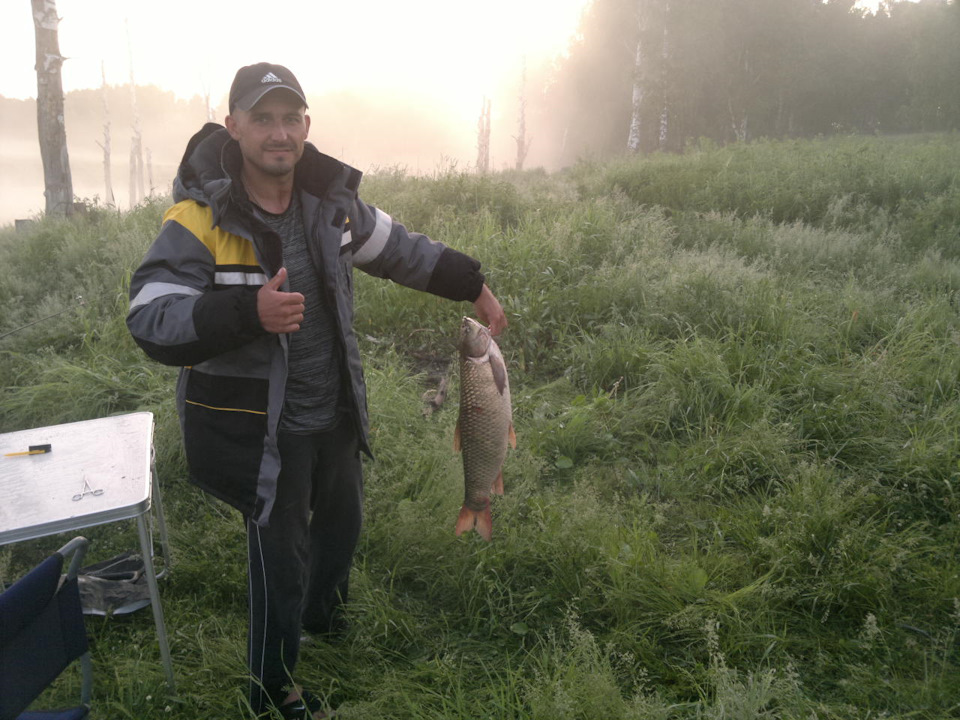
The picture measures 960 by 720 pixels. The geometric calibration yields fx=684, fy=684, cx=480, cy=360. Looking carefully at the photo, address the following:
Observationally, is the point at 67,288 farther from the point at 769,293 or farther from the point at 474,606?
the point at 769,293

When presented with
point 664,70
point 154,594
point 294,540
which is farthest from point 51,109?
point 664,70

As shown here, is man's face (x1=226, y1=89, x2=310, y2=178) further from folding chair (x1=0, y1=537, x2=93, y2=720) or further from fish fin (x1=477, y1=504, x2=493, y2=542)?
fish fin (x1=477, y1=504, x2=493, y2=542)

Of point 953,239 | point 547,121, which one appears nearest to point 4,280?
point 953,239

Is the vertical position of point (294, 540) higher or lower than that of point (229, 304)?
lower

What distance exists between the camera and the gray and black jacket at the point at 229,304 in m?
2.14

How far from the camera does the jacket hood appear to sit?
236 centimetres

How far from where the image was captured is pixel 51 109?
1065 cm

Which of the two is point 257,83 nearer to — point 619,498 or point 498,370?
point 498,370

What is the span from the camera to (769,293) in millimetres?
5934

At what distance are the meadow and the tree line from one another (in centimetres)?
2295

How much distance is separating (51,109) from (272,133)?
10560mm

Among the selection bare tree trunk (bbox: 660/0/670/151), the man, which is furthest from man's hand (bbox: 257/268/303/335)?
bare tree trunk (bbox: 660/0/670/151)

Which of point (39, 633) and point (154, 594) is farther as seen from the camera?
point (154, 594)

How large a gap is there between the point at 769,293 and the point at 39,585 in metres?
5.62
